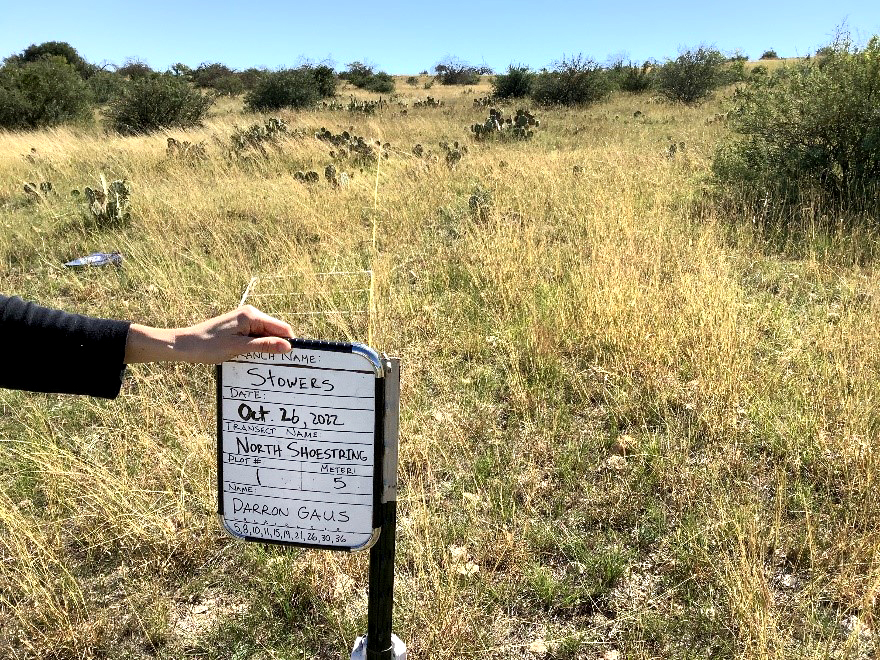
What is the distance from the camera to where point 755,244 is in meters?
5.05

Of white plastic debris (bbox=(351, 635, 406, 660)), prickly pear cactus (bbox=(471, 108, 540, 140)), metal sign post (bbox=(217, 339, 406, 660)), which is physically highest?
prickly pear cactus (bbox=(471, 108, 540, 140))

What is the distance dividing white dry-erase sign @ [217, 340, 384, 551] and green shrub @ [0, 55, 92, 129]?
68.1ft

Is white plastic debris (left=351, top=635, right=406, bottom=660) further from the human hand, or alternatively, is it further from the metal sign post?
the human hand

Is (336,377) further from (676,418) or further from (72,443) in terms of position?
(72,443)

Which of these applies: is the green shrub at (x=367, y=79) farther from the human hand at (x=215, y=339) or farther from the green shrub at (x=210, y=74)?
the human hand at (x=215, y=339)

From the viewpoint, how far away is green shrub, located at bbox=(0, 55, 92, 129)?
55.0 ft

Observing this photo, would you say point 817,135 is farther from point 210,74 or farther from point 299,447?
point 210,74

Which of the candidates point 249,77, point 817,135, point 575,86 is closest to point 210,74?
point 249,77

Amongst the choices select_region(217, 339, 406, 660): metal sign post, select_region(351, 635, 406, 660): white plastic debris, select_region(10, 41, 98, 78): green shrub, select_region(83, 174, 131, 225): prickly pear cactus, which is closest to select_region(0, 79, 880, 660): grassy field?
select_region(351, 635, 406, 660): white plastic debris

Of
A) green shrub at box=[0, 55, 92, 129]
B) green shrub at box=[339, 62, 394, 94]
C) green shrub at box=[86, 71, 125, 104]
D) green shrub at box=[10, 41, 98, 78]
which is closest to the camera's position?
green shrub at box=[0, 55, 92, 129]

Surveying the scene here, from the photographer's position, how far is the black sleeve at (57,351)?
1.21 metres

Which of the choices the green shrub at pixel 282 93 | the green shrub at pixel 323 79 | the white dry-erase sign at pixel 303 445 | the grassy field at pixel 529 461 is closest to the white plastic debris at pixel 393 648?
the white dry-erase sign at pixel 303 445

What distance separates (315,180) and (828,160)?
21.4 ft

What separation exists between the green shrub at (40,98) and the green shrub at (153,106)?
3.30 meters
